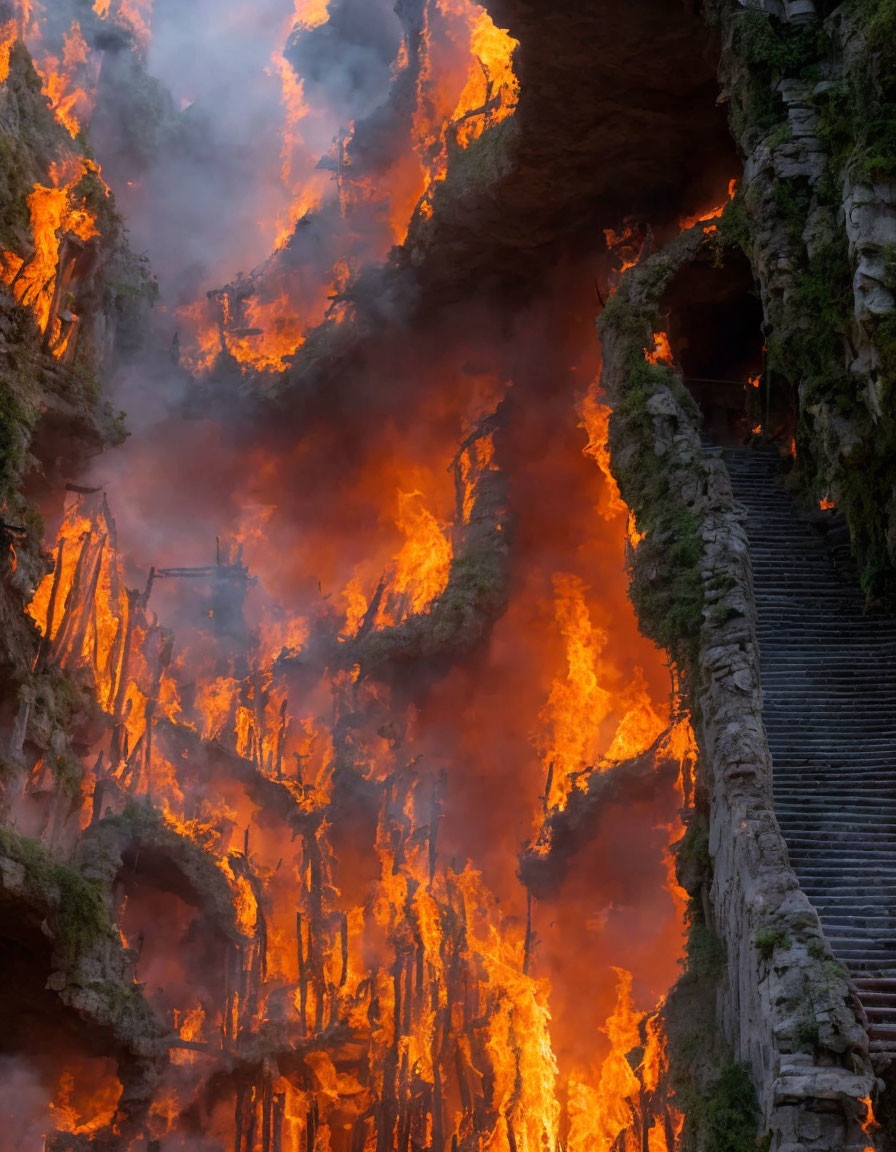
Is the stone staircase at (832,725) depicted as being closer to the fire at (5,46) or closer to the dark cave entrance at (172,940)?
the dark cave entrance at (172,940)

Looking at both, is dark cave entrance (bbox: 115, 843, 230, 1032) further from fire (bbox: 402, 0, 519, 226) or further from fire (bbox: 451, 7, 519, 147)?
fire (bbox: 451, 7, 519, 147)

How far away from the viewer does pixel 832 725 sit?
1686 cm

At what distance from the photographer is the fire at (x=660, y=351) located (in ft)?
80.7

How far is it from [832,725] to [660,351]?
36.3 ft

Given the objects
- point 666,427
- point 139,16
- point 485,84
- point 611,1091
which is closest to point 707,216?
point 666,427

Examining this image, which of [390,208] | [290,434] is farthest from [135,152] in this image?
[290,434]

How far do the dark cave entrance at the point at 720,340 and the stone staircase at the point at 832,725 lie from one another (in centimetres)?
487

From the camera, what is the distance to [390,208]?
40969 mm

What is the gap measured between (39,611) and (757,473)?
15147 millimetres

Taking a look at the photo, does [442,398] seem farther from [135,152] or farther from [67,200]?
[135,152]

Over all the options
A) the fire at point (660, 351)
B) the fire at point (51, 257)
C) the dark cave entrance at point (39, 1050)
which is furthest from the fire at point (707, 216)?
the dark cave entrance at point (39, 1050)

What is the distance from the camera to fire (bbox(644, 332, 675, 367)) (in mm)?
24609

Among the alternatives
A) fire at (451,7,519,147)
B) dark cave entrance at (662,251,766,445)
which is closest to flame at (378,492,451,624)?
dark cave entrance at (662,251,766,445)

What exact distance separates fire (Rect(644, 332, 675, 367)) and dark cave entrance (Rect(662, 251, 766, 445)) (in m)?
1.00
